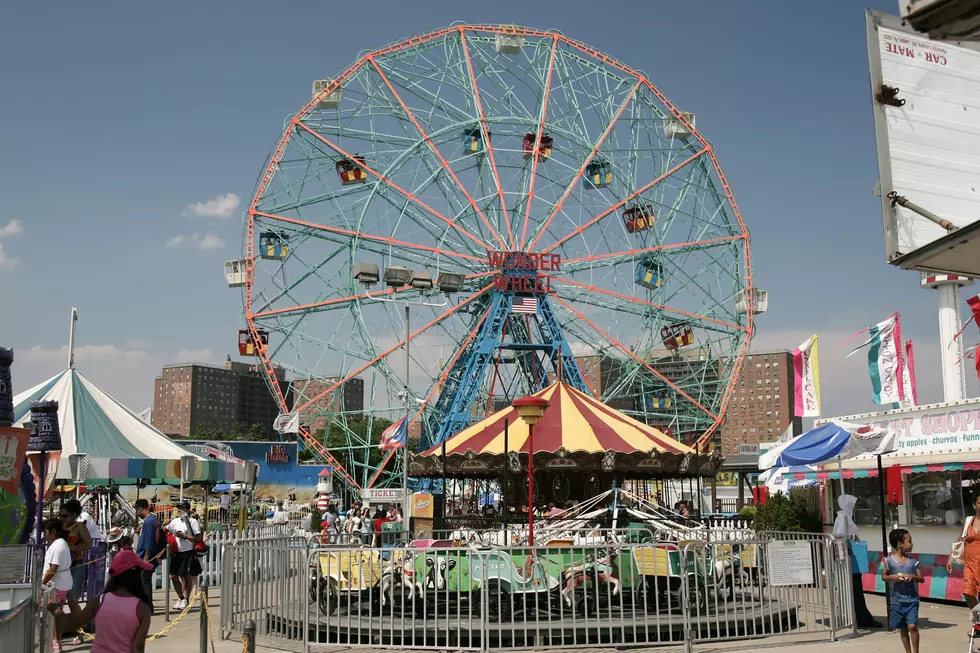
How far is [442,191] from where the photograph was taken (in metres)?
34.9

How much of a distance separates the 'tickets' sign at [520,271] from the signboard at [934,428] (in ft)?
57.7

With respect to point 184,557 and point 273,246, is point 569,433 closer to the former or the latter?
point 184,557

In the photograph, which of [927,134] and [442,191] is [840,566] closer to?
[927,134]

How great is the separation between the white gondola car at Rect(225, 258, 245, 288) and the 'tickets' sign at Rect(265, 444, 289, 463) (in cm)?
2759

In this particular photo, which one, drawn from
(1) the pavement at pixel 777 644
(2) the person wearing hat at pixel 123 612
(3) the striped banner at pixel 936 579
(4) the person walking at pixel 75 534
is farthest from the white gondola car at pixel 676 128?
(2) the person wearing hat at pixel 123 612

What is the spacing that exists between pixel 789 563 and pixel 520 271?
80.3ft

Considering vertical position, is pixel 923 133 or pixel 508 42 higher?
pixel 508 42

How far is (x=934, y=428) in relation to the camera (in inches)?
673

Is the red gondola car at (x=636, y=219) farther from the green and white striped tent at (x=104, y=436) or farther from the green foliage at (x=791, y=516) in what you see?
the green and white striped tent at (x=104, y=436)

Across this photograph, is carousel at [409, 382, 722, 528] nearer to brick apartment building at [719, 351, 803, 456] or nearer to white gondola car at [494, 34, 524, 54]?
white gondola car at [494, 34, 524, 54]

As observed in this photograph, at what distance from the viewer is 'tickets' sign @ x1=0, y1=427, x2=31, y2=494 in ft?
32.7

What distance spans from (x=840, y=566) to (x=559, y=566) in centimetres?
353

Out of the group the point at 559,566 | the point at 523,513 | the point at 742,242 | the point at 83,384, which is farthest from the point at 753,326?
the point at 559,566

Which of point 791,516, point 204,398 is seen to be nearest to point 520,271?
point 791,516
